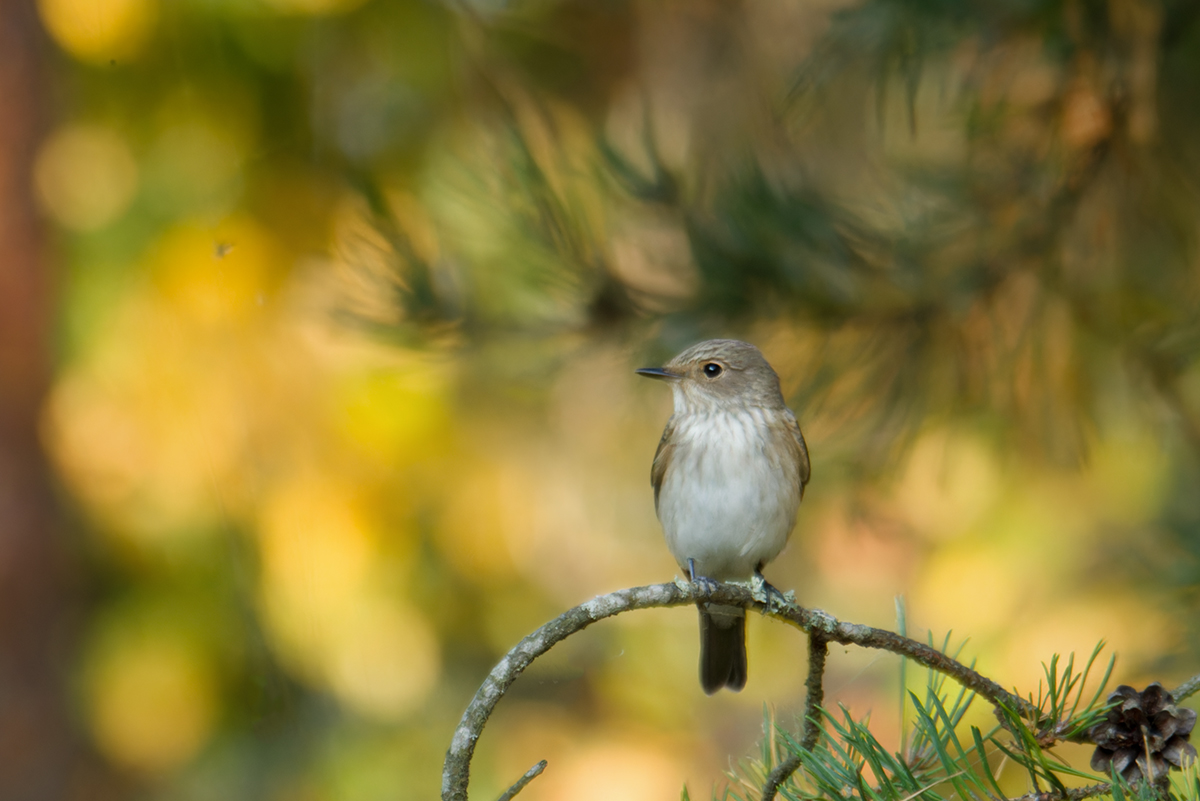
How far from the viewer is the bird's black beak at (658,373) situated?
2.02 meters

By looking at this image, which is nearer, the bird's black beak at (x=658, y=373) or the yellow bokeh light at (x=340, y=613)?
the bird's black beak at (x=658, y=373)

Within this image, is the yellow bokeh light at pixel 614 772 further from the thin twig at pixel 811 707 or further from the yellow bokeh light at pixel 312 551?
the thin twig at pixel 811 707

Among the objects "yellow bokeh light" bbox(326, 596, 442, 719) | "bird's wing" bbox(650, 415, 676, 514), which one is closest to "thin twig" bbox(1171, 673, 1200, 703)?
"bird's wing" bbox(650, 415, 676, 514)

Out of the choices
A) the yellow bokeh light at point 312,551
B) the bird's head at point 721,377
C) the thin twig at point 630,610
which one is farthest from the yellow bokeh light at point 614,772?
the thin twig at point 630,610

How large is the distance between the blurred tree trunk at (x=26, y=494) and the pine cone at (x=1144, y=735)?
398 centimetres

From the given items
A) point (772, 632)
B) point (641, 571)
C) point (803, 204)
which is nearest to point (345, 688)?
point (641, 571)

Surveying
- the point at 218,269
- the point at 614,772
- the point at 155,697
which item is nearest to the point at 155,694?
the point at 155,697

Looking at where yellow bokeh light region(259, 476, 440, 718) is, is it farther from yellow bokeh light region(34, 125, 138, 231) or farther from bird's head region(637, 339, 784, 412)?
bird's head region(637, 339, 784, 412)

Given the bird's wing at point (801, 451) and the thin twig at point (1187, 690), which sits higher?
the bird's wing at point (801, 451)

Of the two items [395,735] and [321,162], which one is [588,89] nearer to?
[321,162]

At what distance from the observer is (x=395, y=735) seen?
3.50 m

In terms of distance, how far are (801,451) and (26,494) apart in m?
3.45

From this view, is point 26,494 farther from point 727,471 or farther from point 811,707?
point 811,707

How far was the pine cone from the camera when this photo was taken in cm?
95
